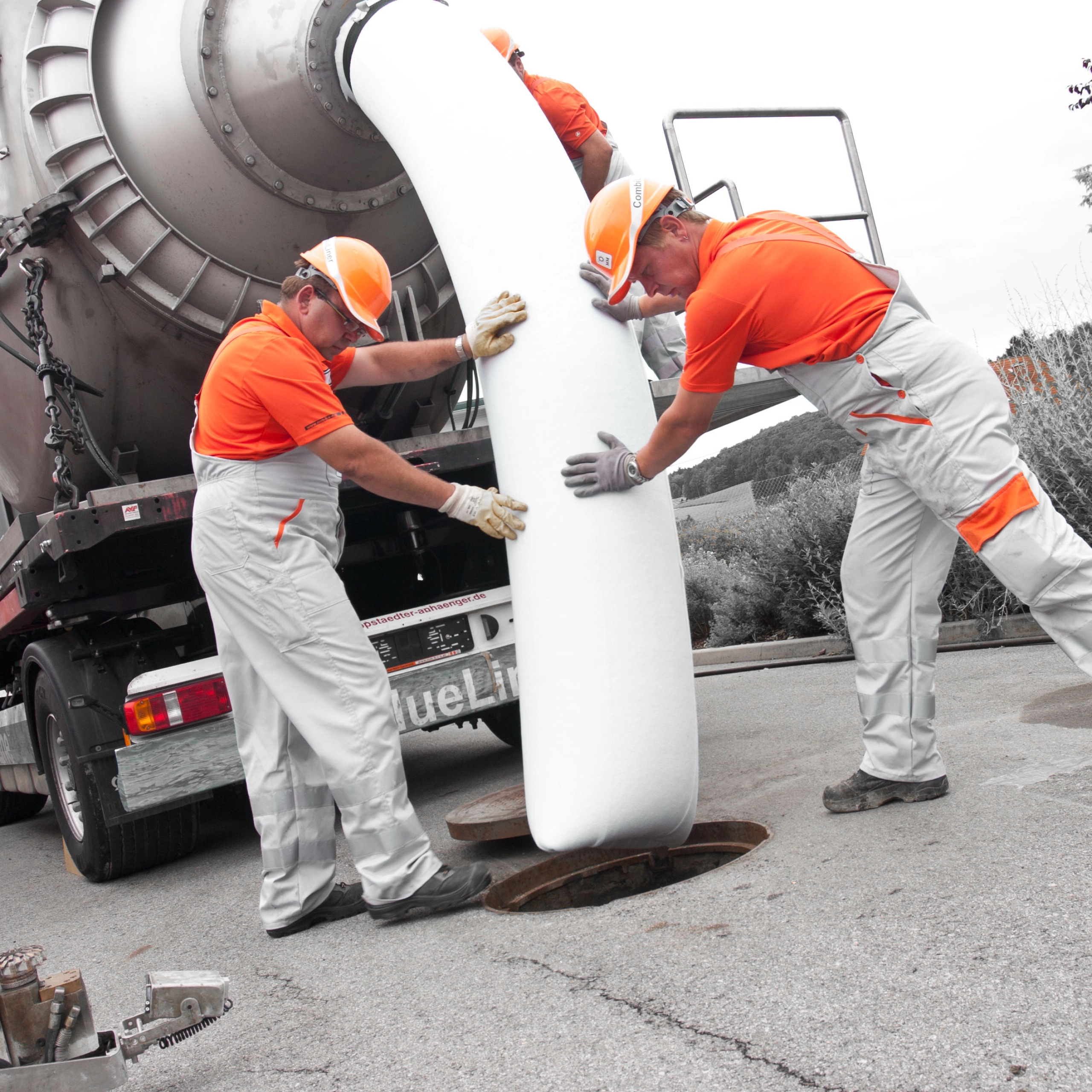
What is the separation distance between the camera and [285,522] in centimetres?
295

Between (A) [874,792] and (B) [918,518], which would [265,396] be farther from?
(A) [874,792]

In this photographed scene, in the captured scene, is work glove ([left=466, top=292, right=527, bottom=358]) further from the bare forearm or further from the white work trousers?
the white work trousers

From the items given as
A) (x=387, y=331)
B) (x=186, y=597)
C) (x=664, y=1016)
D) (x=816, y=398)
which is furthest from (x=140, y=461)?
(x=664, y=1016)

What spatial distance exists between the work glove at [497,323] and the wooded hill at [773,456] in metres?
6.32

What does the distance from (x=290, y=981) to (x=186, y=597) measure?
206 centimetres

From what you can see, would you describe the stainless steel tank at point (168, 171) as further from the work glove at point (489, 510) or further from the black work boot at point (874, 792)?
the black work boot at point (874, 792)

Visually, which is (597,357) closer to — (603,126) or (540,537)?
(540,537)

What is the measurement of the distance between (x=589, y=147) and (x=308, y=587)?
2.24 meters

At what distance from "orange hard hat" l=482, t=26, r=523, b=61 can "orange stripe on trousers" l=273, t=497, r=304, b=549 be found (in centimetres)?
193

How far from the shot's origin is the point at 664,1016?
6.06ft

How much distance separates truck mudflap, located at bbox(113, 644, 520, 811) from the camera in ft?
11.9

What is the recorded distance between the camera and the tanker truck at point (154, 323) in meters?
3.67

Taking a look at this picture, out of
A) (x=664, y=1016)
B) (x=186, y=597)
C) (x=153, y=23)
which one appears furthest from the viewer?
(x=186, y=597)

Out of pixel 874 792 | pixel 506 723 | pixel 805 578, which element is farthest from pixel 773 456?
pixel 874 792
